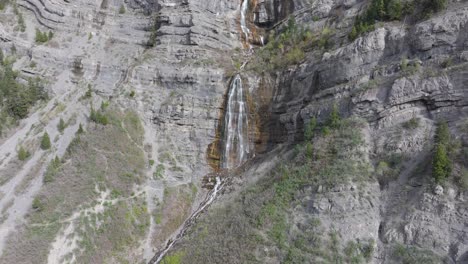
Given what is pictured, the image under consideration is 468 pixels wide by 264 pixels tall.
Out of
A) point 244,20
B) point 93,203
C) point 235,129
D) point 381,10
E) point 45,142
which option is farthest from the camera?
point 244,20

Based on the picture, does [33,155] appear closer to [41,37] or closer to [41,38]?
[41,38]

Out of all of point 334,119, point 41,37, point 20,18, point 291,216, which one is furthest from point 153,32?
point 291,216

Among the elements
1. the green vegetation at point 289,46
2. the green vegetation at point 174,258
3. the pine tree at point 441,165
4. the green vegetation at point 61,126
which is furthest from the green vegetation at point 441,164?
the green vegetation at point 61,126

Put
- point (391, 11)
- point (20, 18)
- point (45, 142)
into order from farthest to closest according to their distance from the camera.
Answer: point (20, 18) < point (45, 142) < point (391, 11)

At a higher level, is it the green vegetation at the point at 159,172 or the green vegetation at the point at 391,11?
the green vegetation at the point at 391,11

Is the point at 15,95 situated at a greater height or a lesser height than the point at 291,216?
greater

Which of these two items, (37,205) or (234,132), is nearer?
(37,205)

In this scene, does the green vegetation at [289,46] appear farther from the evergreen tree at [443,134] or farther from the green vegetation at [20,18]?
the green vegetation at [20,18]

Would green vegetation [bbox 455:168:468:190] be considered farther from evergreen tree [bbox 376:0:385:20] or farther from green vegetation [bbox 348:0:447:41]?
evergreen tree [bbox 376:0:385:20]
